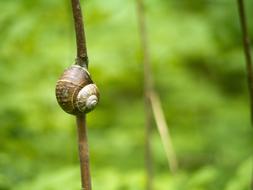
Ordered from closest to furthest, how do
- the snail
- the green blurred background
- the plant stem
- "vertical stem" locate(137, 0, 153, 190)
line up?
the plant stem < the snail < "vertical stem" locate(137, 0, 153, 190) < the green blurred background

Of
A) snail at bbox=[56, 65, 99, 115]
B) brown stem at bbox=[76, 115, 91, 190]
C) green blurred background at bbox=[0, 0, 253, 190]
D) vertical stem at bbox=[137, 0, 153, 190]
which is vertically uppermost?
green blurred background at bbox=[0, 0, 253, 190]

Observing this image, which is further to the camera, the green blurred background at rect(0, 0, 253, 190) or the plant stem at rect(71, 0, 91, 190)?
the green blurred background at rect(0, 0, 253, 190)

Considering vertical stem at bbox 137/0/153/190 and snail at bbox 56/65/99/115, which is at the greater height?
vertical stem at bbox 137/0/153/190

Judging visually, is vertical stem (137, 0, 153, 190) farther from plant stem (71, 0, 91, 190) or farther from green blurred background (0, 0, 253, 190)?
plant stem (71, 0, 91, 190)

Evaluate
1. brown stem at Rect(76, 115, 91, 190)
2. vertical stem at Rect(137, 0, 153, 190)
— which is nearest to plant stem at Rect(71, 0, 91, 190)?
brown stem at Rect(76, 115, 91, 190)

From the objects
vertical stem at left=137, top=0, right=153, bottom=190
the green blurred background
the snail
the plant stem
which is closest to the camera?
the plant stem

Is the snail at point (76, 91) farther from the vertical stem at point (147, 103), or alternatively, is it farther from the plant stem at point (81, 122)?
the vertical stem at point (147, 103)
